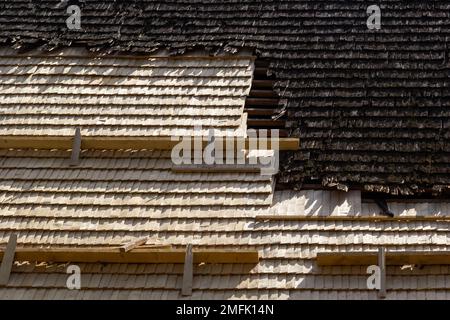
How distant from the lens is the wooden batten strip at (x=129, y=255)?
24.7 ft

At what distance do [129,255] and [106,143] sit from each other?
181cm

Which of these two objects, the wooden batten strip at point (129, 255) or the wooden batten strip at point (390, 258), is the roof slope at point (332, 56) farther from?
the wooden batten strip at point (129, 255)

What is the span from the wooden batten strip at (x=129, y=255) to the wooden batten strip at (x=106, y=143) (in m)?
1.64

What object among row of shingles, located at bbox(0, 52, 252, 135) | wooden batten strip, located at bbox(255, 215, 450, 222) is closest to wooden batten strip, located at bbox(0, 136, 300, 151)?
row of shingles, located at bbox(0, 52, 252, 135)

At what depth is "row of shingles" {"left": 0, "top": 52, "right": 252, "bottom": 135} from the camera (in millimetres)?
9016

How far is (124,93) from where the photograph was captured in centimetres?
941

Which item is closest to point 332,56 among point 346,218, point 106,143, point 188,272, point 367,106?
point 367,106

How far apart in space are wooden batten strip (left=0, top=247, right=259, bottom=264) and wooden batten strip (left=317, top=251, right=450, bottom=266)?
2.78ft

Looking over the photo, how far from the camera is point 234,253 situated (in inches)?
295

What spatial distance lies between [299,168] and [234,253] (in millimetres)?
1580

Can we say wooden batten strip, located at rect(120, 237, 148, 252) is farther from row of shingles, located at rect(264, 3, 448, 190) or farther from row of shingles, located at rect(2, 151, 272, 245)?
row of shingles, located at rect(264, 3, 448, 190)

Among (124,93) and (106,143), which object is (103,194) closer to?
(106,143)

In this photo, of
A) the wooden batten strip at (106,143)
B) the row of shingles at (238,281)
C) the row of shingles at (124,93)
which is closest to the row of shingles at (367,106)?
the wooden batten strip at (106,143)

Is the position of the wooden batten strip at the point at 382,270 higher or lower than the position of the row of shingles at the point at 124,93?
lower
